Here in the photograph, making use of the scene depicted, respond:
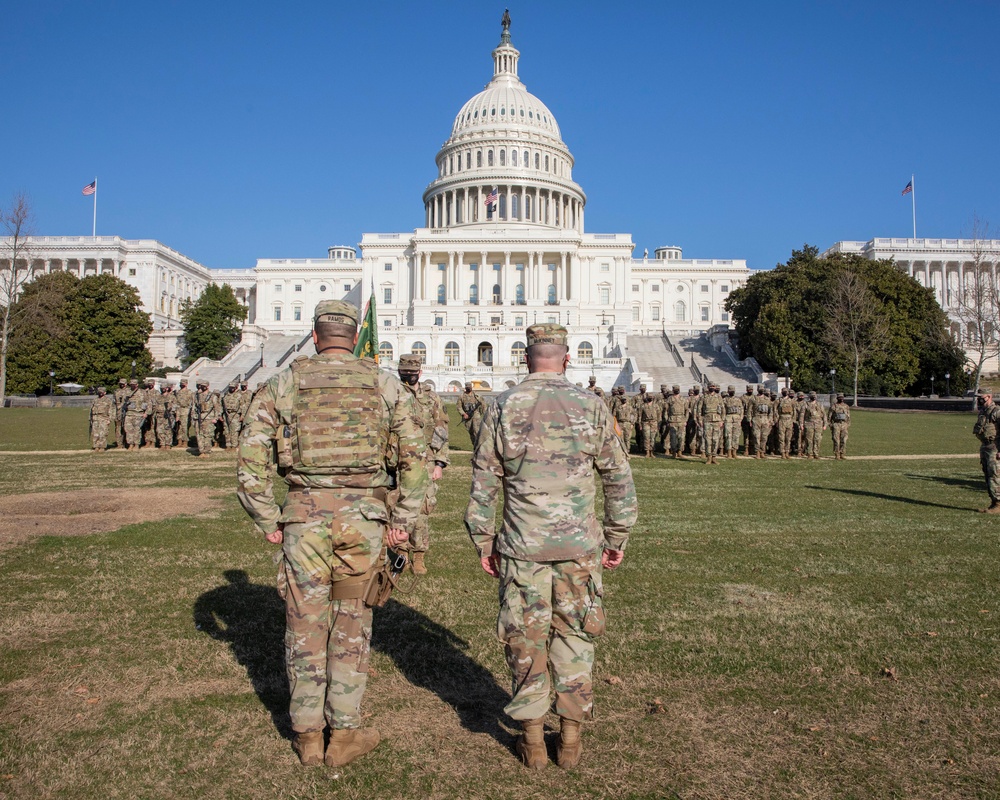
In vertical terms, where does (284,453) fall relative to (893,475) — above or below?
above

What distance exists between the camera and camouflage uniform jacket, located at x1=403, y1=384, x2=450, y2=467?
1000 cm

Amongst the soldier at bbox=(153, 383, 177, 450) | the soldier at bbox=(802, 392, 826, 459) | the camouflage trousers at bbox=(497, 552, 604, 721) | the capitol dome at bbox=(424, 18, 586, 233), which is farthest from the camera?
the capitol dome at bbox=(424, 18, 586, 233)

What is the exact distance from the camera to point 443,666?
604 cm

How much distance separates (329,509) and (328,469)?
244 millimetres

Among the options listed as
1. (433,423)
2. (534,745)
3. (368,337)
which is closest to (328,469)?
(534,745)

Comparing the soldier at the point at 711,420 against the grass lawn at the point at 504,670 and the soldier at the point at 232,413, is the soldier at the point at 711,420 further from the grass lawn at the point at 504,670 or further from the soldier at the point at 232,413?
the soldier at the point at 232,413

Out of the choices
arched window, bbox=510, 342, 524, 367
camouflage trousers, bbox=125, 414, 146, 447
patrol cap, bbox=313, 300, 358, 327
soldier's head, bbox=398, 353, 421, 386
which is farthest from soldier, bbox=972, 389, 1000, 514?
arched window, bbox=510, 342, 524, 367

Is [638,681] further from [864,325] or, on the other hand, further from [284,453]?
[864,325]

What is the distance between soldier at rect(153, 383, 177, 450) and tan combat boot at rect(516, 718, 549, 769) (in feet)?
72.1

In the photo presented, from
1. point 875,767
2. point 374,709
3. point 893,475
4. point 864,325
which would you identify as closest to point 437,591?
point 374,709

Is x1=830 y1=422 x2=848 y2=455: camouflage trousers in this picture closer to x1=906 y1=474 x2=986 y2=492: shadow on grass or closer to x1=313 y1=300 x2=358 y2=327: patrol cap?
x1=906 y1=474 x2=986 y2=492: shadow on grass

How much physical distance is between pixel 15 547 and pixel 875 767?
9734 mm

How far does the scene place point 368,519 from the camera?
4.80m

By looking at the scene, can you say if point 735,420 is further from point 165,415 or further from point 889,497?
point 165,415
